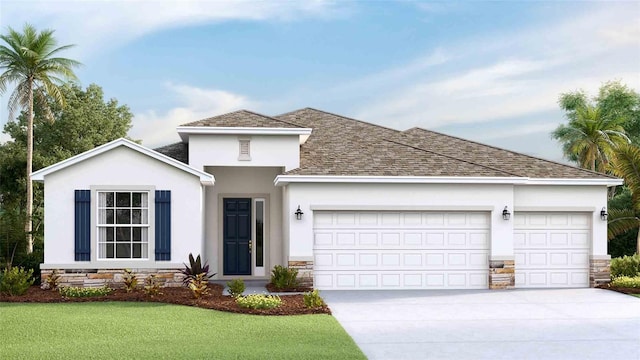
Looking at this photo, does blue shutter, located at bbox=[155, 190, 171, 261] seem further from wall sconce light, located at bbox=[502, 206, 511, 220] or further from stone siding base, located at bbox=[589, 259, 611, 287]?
stone siding base, located at bbox=[589, 259, 611, 287]

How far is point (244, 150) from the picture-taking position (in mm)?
18500

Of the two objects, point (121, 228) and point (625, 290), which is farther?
point (625, 290)

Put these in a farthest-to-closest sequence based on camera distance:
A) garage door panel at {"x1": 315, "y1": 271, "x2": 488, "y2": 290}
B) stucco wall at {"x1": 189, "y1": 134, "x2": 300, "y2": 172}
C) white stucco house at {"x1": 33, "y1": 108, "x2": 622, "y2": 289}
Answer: stucco wall at {"x1": 189, "y1": 134, "x2": 300, "y2": 172} < garage door panel at {"x1": 315, "y1": 271, "x2": 488, "y2": 290} < white stucco house at {"x1": 33, "y1": 108, "x2": 622, "y2": 289}

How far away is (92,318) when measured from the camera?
12.7m

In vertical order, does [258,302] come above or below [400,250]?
below

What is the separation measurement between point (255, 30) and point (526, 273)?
12.2 m

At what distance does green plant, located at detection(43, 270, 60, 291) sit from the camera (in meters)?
16.3

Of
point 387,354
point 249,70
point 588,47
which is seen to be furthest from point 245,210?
point 588,47

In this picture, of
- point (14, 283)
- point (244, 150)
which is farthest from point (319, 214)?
point (14, 283)

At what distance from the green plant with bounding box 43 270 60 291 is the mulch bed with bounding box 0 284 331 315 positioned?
0.19m

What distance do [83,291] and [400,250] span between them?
7.84 meters

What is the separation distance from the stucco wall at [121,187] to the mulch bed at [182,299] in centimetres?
95

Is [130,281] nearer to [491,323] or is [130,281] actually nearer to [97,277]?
[97,277]

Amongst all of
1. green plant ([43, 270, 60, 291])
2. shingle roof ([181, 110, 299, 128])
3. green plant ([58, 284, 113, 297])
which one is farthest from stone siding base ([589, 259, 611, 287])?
green plant ([43, 270, 60, 291])
